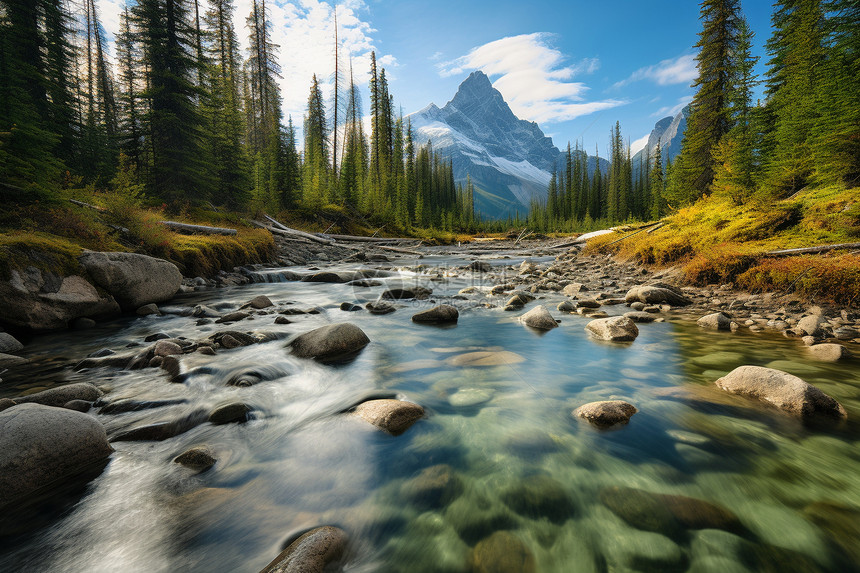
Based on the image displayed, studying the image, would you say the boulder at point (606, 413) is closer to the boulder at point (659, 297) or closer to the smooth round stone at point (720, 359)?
the smooth round stone at point (720, 359)

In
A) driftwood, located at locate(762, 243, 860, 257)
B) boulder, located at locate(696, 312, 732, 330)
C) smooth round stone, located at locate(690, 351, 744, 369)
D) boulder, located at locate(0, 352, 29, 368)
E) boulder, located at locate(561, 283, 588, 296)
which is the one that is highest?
driftwood, located at locate(762, 243, 860, 257)

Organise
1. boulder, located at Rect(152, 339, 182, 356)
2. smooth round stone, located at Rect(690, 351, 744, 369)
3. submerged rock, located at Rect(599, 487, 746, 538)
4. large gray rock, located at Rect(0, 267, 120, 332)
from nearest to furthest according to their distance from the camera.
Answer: submerged rock, located at Rect(599, 487, 746, 538)
smooth round stone, located at Rect(690, 351, 744, 369)
boulder, located at Rect(152, 339, 182, 356)
large gray rock, located at Rect(0, 267, 120, 332)

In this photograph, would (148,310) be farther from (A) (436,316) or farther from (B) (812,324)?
(B) (812,324)

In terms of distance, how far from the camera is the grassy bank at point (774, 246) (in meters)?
6.27

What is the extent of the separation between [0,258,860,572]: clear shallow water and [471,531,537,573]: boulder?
0.14 feet

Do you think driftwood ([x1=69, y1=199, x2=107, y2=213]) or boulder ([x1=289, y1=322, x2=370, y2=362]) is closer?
boulder ([x1=289, y1=322, x2=370, y2=362])

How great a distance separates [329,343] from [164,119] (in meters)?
17.5

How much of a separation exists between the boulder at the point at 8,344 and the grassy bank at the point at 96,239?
1.10 metres

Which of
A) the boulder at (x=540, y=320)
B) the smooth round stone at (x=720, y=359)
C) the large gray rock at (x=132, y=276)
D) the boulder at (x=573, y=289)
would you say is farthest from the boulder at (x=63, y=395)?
the boulder at (x=573, y=289)

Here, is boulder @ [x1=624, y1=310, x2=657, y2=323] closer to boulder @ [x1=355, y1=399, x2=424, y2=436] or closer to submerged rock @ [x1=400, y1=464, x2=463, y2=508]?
boulder @ [x1=355, y1=399, x2=424, y2=436]

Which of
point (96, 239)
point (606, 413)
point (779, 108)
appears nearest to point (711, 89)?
point (779, 108)

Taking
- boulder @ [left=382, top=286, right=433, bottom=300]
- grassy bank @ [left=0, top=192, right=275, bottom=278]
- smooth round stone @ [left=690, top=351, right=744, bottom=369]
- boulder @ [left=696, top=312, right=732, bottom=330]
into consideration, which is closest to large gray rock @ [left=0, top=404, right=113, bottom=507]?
grassy bank @ [left=0, top=192, right=275, bottom=278]

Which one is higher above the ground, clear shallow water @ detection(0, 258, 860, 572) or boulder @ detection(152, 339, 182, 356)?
boulder @ detection(152, 339, 182, 356)

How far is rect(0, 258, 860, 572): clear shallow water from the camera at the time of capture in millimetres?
1909
